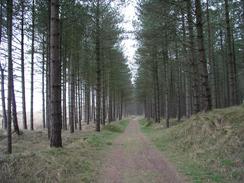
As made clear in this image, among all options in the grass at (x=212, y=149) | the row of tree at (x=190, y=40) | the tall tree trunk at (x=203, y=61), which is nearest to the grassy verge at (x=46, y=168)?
the grass at (x=212, y=149)

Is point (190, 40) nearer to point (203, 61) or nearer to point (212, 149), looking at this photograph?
point (203, 61)

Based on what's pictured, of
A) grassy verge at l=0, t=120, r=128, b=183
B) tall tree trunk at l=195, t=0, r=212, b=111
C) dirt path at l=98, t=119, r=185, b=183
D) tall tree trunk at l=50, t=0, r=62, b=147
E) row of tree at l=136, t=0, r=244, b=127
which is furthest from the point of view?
row of tree at l=136, t=0, r=244, b=127

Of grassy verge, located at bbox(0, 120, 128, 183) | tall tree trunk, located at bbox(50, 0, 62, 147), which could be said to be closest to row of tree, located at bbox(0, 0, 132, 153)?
tall tree trunk, located at bbox(50, 0, 62, 147)

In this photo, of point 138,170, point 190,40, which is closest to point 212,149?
point 138,170

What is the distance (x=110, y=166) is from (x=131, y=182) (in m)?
2.00

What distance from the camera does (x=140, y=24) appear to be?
22328 millimetres

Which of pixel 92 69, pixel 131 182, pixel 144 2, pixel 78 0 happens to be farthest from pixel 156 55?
pixel 131 182

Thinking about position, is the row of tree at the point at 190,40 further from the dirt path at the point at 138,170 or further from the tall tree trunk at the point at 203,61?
the dirt path at the point at 138,170

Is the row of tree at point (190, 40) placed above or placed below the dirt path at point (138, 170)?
above

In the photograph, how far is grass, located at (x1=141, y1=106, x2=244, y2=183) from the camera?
22.1 ft

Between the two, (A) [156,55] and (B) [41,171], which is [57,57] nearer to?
(B) [41,171]

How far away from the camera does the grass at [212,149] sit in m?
6.73

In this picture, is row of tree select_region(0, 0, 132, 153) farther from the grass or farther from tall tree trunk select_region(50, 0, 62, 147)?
the grass

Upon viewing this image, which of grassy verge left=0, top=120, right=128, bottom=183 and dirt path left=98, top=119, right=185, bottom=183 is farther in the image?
dirt path left=98, top=119, right=185, bottom=183
